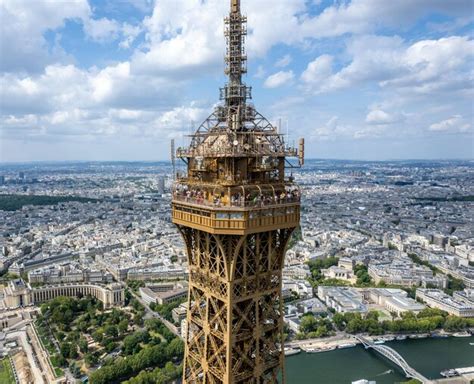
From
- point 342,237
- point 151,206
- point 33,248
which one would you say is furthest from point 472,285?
point 151,206

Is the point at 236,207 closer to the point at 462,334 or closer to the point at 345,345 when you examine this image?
the point at 345,345

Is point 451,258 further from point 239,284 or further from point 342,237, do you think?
point 239,284

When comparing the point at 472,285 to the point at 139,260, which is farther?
the point at 139,260

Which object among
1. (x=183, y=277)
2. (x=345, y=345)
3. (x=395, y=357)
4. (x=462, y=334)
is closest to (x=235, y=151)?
(x=395, y=357)

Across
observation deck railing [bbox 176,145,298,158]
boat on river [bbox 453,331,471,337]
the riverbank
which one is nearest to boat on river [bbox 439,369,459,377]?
the riverbank

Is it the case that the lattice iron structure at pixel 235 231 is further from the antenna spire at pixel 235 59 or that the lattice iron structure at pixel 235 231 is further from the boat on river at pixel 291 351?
the boat on river at pixel 291 351

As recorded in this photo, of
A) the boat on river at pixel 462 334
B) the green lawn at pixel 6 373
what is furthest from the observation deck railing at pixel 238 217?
→ the boat on river at pixel 462 334
